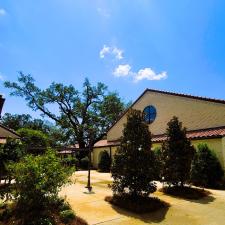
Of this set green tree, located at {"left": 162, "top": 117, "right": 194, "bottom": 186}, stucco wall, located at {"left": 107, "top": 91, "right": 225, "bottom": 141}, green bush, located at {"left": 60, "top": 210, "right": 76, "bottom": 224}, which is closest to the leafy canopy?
green bush, located at {"left": 60, "top": 210, "right": 76, "bottom": 224}

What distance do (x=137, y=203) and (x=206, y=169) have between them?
293 inches

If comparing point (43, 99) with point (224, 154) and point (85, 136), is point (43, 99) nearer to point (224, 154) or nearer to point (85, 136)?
point (85, 136)

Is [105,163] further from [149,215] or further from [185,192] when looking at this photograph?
[149,215]

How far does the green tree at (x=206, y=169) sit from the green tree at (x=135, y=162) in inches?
211

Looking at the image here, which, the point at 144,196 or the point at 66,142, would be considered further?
the point at 66,142

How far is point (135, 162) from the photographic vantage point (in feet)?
35.6

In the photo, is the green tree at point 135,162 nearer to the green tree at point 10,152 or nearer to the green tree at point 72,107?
the green tree at point 10,152

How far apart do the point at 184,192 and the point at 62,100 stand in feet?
96.8

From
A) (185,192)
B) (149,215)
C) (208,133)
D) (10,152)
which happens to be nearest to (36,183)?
(149,215)

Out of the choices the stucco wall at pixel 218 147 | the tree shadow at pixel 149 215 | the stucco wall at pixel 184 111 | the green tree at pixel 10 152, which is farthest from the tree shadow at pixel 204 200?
the green tree at pixel 10 152

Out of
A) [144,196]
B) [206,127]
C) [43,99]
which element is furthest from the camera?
[43,99]

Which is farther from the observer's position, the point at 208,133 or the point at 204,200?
the point at 208,133

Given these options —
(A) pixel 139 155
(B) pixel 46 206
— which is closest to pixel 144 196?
(A) pixel 139 155

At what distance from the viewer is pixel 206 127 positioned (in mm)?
19703
